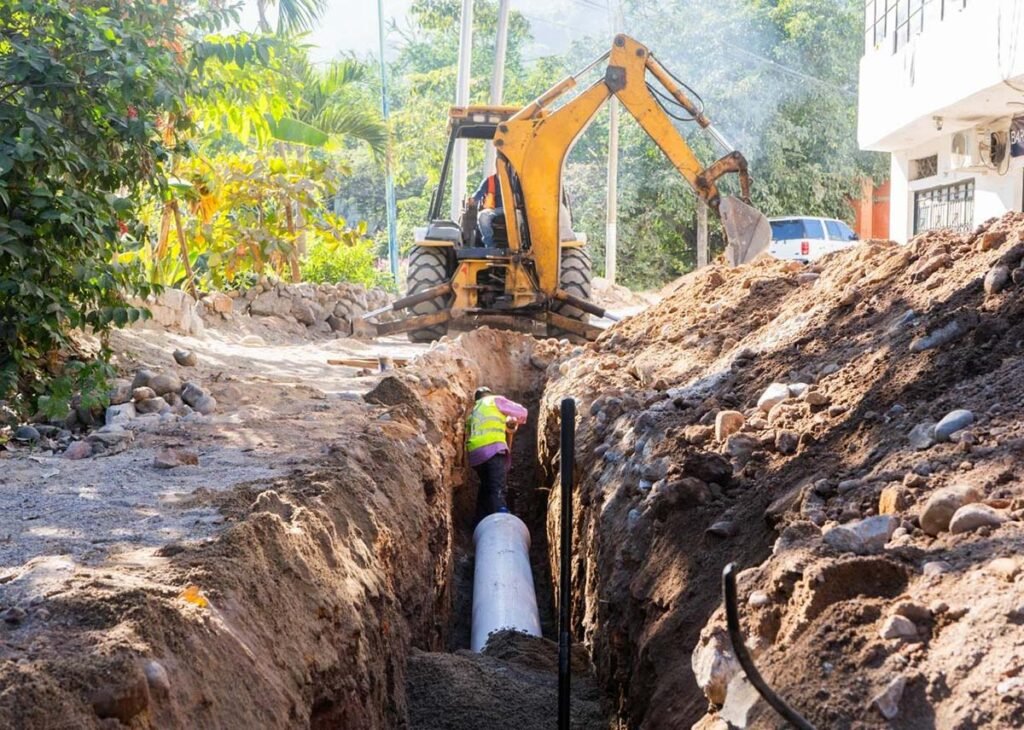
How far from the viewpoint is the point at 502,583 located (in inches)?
322

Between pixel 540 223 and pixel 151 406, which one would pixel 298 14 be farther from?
pixel 151 406

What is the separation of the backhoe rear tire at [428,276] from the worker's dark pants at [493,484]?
4.70 meters

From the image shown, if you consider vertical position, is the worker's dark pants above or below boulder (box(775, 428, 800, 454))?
below

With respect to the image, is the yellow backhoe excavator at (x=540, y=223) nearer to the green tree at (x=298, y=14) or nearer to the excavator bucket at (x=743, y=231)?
the excavator bucket at (x=743, y=231)

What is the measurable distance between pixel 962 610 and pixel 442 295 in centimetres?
1203

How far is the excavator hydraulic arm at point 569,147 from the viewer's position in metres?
12.7

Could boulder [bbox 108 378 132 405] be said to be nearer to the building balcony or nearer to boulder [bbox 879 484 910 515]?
boulder [bbox 879 484 910 515]

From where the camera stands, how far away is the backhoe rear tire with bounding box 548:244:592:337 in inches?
578

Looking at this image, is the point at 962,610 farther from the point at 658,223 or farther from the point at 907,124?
the point at 658,223

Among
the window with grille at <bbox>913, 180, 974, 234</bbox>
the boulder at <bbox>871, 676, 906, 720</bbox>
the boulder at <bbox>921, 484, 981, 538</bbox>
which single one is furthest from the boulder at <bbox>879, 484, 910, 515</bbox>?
the window with grille at <bbox>913, 180, 974, 234</bbox>

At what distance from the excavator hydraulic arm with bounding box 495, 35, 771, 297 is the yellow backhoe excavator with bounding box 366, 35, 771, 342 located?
0.04ft

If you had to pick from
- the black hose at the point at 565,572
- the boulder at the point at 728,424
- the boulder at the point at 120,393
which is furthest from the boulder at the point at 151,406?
the boulder at the point at 728,424

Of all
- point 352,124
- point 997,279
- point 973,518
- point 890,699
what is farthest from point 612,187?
point 890,699

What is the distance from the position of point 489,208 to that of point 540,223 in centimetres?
141
